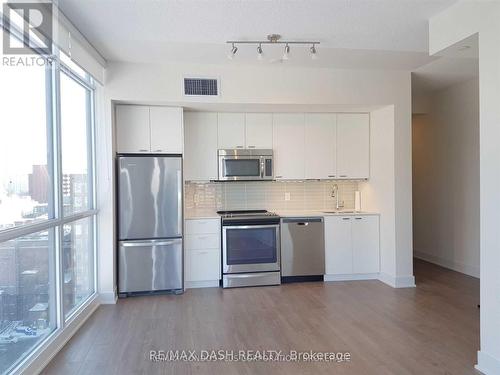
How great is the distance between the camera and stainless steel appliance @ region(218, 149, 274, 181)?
4820 millimetres

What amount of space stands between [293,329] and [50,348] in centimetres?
203

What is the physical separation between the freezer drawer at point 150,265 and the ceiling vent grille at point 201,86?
1.79 metres

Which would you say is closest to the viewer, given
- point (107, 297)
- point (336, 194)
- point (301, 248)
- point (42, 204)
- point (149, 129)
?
point (42, 204)

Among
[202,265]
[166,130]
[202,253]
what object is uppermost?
[166,130]

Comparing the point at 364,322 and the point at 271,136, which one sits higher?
the point at 271,136

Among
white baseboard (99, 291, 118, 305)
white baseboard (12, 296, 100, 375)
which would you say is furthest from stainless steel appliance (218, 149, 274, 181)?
white baseboard (12, 296, 100, 375)

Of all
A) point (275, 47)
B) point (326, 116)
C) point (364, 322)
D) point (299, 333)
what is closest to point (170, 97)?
point (275, 47)

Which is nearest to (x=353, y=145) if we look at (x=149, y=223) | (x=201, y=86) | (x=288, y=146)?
(x=288, y=146)

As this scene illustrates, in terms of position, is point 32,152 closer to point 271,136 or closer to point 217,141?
point 217,141

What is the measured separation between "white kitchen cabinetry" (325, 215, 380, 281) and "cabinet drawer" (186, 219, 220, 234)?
1.49 metres

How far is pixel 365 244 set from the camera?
492 cm

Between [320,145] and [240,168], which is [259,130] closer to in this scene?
[240,168]

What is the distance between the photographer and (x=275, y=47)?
3707 millimetres

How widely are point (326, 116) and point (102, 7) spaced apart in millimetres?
3222
